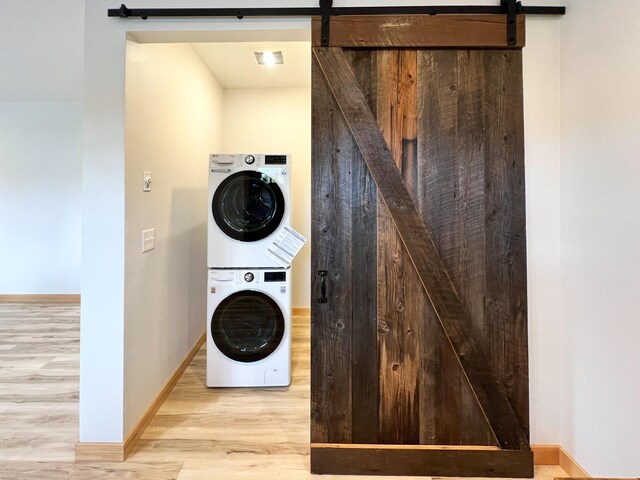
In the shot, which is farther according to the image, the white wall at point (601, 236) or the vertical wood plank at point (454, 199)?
the vertical wood plank at point (454, 199)

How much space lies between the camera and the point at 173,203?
264cm

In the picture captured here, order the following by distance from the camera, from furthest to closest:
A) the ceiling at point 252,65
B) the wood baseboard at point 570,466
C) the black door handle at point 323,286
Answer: the ceiling at point 252,65 → the black door handle at point 323,286 → the wood baseboard at point 570,466

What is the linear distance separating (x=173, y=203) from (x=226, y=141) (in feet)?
5.84

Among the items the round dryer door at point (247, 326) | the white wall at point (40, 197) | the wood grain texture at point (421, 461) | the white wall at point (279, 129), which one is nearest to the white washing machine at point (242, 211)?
the round dryer door at point (247, 326)

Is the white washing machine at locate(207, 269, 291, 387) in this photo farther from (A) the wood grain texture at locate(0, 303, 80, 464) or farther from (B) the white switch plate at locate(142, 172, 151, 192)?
(A) the wood grain texture at locate(0, 303, 80, 464)

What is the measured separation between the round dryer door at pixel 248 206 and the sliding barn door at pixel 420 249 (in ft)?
3.03

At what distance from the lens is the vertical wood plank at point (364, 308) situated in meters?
1.74

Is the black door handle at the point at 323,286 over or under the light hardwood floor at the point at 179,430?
over

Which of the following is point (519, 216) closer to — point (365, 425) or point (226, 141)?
point (365, 425)

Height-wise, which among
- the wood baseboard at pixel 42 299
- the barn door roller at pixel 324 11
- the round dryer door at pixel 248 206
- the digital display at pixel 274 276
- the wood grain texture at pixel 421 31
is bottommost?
the wood baseboard at pixel 42 299

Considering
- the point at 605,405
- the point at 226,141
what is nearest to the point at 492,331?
the point at 605,405

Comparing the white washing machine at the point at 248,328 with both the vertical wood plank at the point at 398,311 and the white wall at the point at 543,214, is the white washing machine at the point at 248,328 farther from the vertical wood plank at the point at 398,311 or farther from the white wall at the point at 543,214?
the white wall at the point at 543,214

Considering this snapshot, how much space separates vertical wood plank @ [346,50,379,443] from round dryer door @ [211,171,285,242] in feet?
3.25

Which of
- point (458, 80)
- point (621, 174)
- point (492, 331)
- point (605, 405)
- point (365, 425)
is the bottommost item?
point (365, 425)
